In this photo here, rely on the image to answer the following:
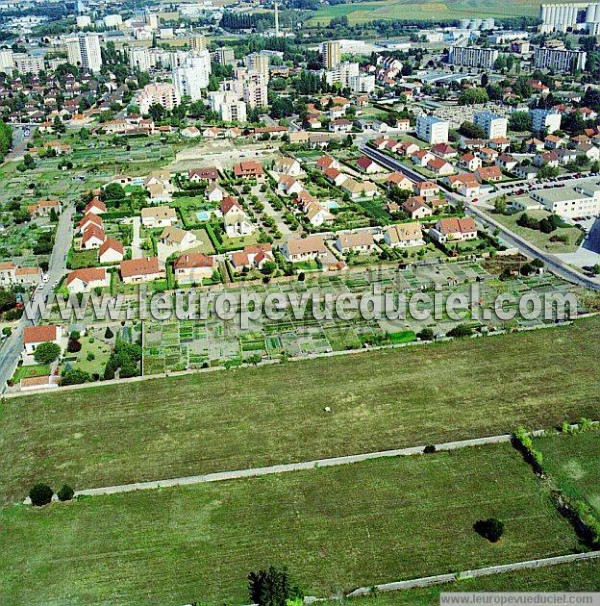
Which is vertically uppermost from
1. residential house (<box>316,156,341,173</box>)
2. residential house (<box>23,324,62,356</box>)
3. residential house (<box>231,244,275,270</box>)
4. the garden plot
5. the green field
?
the green field

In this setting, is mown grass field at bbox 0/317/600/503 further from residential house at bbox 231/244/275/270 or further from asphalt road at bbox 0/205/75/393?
residential house at bbox 231/244/275/270

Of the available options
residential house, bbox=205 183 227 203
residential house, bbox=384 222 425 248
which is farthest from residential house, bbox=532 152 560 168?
residential house, bbox=205 183 227 203

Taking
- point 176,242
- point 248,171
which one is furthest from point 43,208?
point 248,171

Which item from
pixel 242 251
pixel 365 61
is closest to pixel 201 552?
pixel 242 251

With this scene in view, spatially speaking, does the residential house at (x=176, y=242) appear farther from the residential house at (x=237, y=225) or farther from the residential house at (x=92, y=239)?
the residential house at (x=92, y=239)

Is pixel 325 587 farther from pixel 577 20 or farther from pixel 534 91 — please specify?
pixel 577 20

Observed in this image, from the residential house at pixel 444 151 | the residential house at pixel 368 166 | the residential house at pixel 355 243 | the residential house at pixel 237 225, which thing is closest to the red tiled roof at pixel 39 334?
the residential house at pixel 237 225
